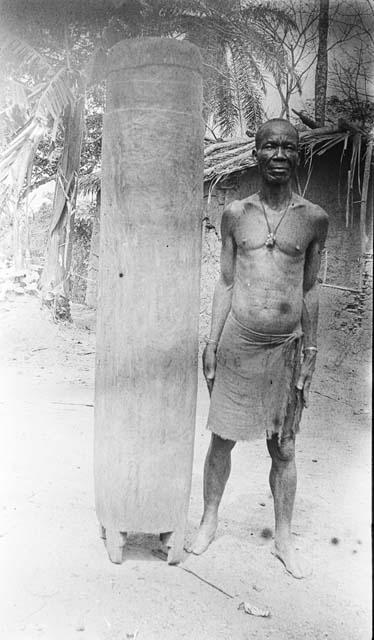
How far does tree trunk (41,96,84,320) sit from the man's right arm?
6.01m

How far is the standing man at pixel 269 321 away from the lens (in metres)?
2.50

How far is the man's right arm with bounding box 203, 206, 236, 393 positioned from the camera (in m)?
2.62

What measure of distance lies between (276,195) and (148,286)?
66cm

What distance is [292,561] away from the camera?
8.73 ft

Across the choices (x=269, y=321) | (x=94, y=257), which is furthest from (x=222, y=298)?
(x=94, y=257)

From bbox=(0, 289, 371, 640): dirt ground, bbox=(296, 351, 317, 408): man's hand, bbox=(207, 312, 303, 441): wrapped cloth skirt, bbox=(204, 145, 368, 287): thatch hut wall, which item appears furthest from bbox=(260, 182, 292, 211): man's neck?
bbox=(204, 145, 368, 287): thatch hut wall

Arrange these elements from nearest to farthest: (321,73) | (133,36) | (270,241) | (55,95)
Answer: (270,241) < (55,95) < (133,36) < (321,73)

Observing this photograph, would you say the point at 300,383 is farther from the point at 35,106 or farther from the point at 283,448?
the point at 35,106

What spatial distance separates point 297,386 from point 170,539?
0.85 meters

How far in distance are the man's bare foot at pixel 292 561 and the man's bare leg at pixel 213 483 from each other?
1.01 ft

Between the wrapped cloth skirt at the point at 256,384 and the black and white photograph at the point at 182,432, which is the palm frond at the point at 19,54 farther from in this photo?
the wrapped cloth skirt at the point at 256,384

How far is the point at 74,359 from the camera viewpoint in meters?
7.51

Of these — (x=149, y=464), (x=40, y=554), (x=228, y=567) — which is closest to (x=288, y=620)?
(x=228, y=567)

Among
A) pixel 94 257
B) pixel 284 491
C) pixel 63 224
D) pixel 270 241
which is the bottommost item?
pixel 284 491
